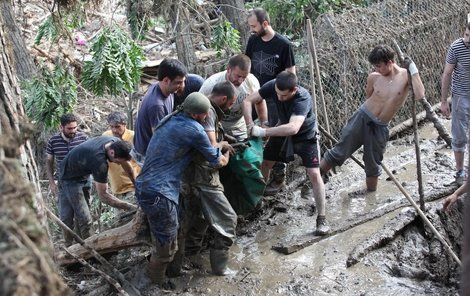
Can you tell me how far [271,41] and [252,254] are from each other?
274 centimetres

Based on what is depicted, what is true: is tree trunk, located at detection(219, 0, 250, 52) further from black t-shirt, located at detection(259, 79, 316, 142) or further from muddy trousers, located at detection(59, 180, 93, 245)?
muddy trousers, located at detection(59, 180, 93, 245)

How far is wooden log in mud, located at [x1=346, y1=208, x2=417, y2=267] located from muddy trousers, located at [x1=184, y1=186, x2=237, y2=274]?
1.25 metres

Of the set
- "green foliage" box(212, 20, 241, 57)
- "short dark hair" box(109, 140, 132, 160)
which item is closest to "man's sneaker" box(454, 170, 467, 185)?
"green foliage" box(212, 20, 241, 57)

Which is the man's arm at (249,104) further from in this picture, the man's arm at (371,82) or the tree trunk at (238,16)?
the tree trunk at (238,16)

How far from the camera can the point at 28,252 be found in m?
2.17

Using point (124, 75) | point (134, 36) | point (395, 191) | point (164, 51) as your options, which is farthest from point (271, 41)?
point (164, 51)

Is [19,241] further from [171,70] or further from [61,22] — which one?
[61,22]

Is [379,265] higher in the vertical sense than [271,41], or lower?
lower

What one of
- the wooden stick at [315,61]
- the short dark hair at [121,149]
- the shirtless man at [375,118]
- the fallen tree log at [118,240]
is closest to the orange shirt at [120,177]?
the short dark hair at [121,149]

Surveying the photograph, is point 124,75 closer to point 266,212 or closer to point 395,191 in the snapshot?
point 266,212

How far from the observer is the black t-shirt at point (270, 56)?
24.8 ft

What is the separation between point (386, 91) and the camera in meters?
7.12

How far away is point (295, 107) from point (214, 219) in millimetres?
1537

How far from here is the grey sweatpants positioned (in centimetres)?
734
